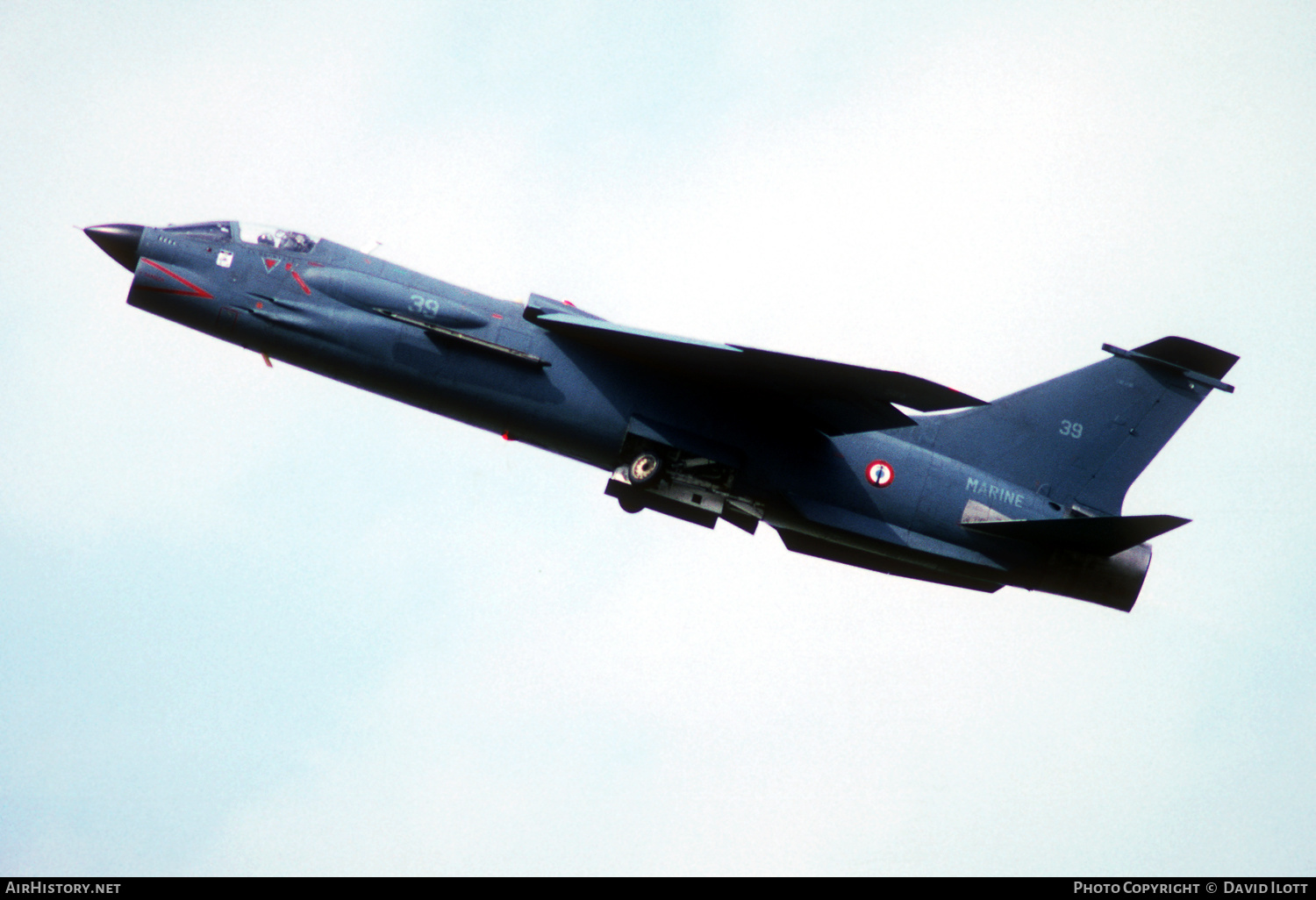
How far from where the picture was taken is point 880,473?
65.5 feet

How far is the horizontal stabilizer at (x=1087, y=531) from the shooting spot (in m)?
18.8

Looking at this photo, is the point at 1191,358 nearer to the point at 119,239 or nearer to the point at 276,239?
the point at 276,239

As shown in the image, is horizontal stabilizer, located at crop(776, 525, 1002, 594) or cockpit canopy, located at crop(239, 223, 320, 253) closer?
cockpit canopy, located at crop(239, 223, 320, 253)

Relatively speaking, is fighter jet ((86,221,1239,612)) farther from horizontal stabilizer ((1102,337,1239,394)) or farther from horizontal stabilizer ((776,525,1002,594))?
horizontal stabilizer ((1102,337,1239,394))

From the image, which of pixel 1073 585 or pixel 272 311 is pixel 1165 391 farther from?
pixel 272 311

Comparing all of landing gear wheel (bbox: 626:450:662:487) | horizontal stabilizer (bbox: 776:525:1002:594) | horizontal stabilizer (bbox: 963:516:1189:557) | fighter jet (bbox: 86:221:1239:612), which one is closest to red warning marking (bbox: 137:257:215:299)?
fighter jet (bbox: 86:221:1239:612)

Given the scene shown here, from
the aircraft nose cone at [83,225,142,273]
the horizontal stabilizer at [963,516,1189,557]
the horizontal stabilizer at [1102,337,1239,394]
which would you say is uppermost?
the horizontal stabilizer at [1102,337,1239,394]

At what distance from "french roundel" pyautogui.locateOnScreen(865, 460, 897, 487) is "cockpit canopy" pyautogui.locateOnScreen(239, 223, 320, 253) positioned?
9.82m

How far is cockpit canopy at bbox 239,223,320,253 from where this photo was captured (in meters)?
19.2

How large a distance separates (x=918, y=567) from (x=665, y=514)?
4.51 metres

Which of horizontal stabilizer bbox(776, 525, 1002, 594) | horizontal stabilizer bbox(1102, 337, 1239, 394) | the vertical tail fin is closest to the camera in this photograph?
horizontal stabilizer bbox(776, 525, 1002, 594)

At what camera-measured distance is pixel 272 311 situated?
61.8ft
